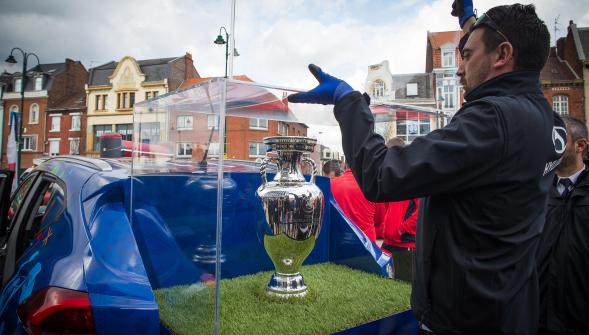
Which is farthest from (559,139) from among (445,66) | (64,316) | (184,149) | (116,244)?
(445,66)

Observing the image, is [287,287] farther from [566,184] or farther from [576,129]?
[576,129]

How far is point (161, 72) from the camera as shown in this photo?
29.4 meters

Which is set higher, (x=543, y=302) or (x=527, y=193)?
(x=527, y=193)

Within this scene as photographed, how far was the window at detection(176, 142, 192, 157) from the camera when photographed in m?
1.58

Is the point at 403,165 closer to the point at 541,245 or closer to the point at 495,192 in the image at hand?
the point at 495,192

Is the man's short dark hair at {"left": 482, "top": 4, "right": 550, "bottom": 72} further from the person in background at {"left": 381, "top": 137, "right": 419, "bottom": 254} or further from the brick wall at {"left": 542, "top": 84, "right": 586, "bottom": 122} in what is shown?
the brick wall at {"left": 542, "top": 84, "right": 586, "bottom": 122}

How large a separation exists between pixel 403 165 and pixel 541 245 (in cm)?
150

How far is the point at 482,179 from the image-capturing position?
99cm

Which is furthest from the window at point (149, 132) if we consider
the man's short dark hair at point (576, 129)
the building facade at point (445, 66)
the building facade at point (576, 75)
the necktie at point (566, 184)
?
the building facade at point (445, 66)

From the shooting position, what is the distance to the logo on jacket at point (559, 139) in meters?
1.29

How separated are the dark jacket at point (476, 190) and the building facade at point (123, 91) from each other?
30.0 m

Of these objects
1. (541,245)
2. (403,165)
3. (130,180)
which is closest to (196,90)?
(130,180)

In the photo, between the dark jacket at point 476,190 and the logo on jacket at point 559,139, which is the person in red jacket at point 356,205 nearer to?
the logo on jacket at point 559,139

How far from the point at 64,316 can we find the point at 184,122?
890 millimetres
